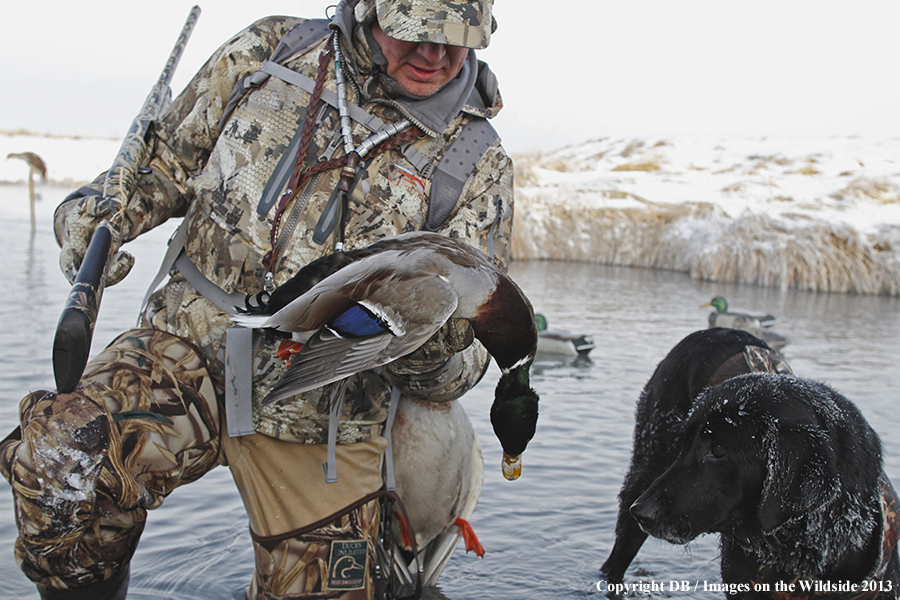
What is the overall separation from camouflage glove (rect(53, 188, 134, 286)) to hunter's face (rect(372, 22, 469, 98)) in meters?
1.11

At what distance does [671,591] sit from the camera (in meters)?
3.86

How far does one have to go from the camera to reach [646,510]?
9.21 ft

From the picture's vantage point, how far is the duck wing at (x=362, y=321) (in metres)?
2.25

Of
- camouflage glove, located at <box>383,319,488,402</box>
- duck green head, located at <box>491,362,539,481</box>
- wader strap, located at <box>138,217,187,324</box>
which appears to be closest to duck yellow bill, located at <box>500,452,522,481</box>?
duck green head, located at <box>491,362,539,481</box>

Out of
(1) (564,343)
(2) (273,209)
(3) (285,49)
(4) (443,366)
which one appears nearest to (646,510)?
(4) (443,366)

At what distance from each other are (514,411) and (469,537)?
43.0 inches

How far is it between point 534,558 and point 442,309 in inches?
90.4

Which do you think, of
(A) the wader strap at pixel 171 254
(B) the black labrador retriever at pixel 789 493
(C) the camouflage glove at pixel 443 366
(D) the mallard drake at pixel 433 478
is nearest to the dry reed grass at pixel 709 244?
(D) the mallard drake at pixel 433 478

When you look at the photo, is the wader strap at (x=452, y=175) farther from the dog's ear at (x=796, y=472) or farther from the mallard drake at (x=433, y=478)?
the dog's ear at (x=796, y=472)

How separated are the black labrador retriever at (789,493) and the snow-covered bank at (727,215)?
15529 millimetres

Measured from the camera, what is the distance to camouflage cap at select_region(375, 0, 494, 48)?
2697mm

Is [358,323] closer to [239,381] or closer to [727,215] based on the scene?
[239,381]

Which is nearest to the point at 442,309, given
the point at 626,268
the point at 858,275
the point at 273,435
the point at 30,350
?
the point at 273,435

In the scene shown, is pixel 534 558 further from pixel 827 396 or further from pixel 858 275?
pixel 858 275
